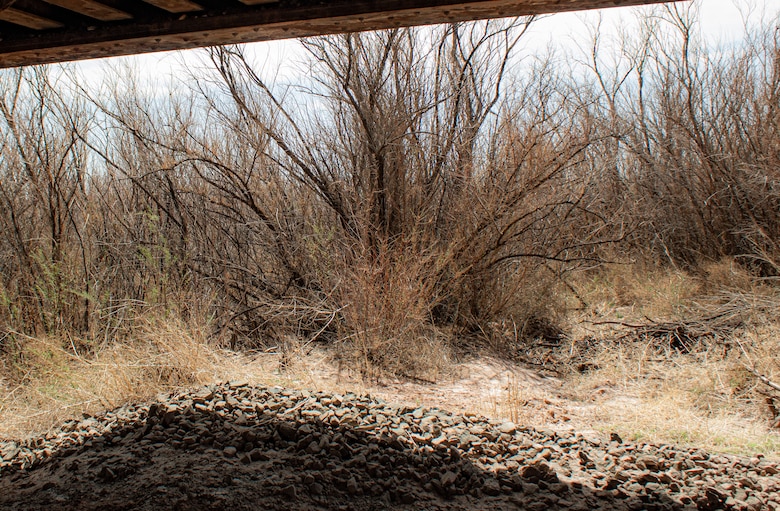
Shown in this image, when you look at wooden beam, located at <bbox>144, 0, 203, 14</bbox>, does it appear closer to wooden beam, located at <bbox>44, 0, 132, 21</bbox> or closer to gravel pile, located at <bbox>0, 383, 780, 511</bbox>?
wooden beam, located at <bbox>44, 0, 132, 21</bbox>

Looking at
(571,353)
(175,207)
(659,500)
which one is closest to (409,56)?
(175,207)

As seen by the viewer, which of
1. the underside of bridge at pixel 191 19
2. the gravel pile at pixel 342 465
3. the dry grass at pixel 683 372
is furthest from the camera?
the dry grass at pixel 683 372

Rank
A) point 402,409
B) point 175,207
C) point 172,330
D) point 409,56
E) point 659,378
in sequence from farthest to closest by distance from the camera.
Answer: point 409,56, point 175,207, point 659,378, point 172,330, point 402,409

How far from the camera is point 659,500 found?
116 inches

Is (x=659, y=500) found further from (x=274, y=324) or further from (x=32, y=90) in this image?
(x=32, y=90)

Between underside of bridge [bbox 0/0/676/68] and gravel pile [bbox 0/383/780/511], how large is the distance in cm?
214

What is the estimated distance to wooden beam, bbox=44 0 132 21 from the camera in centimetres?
307

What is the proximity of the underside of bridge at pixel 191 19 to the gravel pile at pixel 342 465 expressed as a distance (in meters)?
2.14

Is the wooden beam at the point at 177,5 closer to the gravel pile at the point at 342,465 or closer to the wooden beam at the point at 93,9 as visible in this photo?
the wooden beam at the point at 93,9

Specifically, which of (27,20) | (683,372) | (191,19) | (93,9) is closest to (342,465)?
(191,19)

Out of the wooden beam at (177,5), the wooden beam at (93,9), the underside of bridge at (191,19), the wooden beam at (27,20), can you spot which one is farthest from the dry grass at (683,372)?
the wooden beam at (27,20)

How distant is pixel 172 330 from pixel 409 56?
4.58 metres

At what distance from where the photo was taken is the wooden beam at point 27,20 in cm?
314

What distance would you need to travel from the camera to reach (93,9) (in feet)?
10.4
